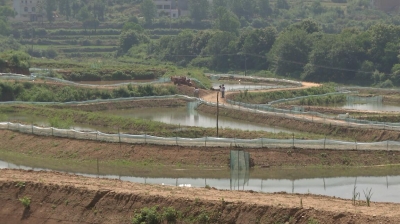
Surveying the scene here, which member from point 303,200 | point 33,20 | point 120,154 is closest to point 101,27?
point 33,20

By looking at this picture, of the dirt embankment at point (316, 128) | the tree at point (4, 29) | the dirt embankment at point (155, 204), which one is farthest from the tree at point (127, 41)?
the dirt embankment at point (155, 204)

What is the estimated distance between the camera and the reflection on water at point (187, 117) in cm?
4612

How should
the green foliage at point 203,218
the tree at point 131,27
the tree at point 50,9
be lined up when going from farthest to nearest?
the tree at point 50,9 → the tree at point 131,27 → the green foliage at point 203,218

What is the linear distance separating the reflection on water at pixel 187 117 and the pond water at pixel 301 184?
1217 cm

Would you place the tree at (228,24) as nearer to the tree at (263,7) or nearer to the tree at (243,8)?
the tree at (243,8)

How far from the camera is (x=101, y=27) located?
364 ft

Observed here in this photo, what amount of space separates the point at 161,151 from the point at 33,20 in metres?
84.2

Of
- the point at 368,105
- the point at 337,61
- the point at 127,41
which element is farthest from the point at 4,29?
the point at 368,105

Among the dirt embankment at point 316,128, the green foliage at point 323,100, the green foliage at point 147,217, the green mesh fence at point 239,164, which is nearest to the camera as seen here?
the green foliage at point 147,217

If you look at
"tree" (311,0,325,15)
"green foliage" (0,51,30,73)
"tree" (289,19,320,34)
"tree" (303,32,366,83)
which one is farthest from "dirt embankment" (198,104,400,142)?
"tree" (311,0,325,15)

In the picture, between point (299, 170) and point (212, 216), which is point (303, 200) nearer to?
point (212, 216)

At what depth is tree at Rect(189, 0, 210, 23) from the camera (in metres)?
121

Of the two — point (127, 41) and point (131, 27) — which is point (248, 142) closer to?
point (127, 41)

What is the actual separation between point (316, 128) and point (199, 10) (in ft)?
261
